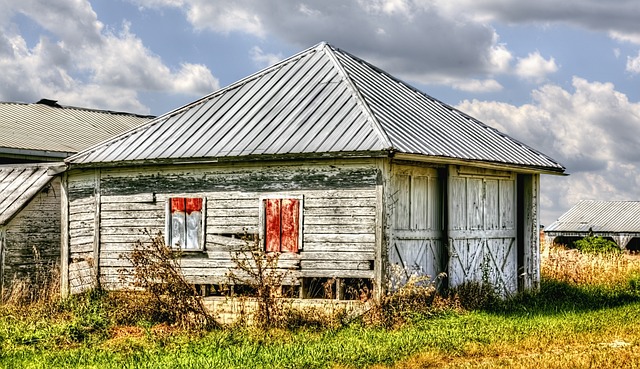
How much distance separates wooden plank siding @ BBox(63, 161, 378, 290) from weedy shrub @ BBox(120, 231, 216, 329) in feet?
3.83

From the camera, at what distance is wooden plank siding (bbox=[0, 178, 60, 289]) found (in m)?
17.7

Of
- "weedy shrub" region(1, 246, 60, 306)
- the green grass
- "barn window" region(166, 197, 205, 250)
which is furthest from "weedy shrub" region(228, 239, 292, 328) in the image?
"weedy shrub" region(1, 246, 60, 306)

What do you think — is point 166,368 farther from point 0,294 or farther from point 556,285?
point 556,285

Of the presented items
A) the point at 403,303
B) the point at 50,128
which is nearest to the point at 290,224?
the point at 403,303

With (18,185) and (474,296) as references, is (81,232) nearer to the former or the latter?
(18,185)

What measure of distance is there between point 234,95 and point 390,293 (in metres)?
5.60

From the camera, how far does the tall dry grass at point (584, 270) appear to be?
2014cm

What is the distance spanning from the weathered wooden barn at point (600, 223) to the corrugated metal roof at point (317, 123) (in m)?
28.7

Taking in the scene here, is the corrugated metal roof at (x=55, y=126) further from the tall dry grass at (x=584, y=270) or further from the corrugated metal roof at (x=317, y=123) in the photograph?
the tall dry grass at (x=584, y=270)

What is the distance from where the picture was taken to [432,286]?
1458cm

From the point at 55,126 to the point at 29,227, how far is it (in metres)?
9.77

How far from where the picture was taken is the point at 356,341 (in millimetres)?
12219

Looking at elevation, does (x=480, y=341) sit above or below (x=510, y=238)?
below

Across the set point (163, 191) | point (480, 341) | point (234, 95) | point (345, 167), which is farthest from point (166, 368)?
point (234, 95)
